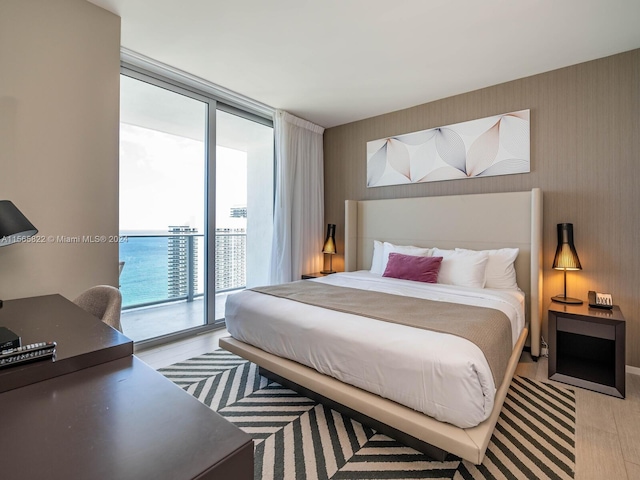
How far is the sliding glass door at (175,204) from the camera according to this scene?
3277mm

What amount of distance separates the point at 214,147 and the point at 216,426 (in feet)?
11.0

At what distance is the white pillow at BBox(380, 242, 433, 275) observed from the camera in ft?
11.0

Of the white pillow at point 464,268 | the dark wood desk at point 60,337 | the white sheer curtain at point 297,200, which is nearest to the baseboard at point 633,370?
the white pillow at point 464,268

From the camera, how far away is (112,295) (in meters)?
1.68

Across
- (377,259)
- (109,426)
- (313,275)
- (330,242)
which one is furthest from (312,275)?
(109,426)

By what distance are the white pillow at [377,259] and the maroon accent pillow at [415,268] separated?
34 centimetres

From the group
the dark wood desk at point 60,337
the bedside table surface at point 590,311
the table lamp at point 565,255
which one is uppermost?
the table lamp at point 565,255

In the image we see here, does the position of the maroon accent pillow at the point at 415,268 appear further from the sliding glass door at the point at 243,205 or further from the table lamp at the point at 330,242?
the sliding glass door at the point at 243,205

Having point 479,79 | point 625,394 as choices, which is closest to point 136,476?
point 625,394

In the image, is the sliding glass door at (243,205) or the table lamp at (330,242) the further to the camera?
the table lamp at (330,242)

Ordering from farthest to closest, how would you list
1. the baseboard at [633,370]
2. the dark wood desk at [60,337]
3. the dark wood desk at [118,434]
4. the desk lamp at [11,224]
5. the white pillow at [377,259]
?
the white pillow at [377,259] < the baseboard at [633,370] < the desk lamp at [11,224] < the dark wood desk at [60,337] < the dark wood desk at [118,434]

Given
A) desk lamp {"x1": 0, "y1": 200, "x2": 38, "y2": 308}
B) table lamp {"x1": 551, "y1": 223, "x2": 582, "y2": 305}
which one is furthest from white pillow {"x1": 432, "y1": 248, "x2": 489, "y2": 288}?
desk lamp {"x1": 0, "y1": 200, "x2": 38, "y2": 308}

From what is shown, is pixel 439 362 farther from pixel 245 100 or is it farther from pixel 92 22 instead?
pixel 245 100

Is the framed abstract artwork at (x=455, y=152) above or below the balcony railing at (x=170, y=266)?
above
